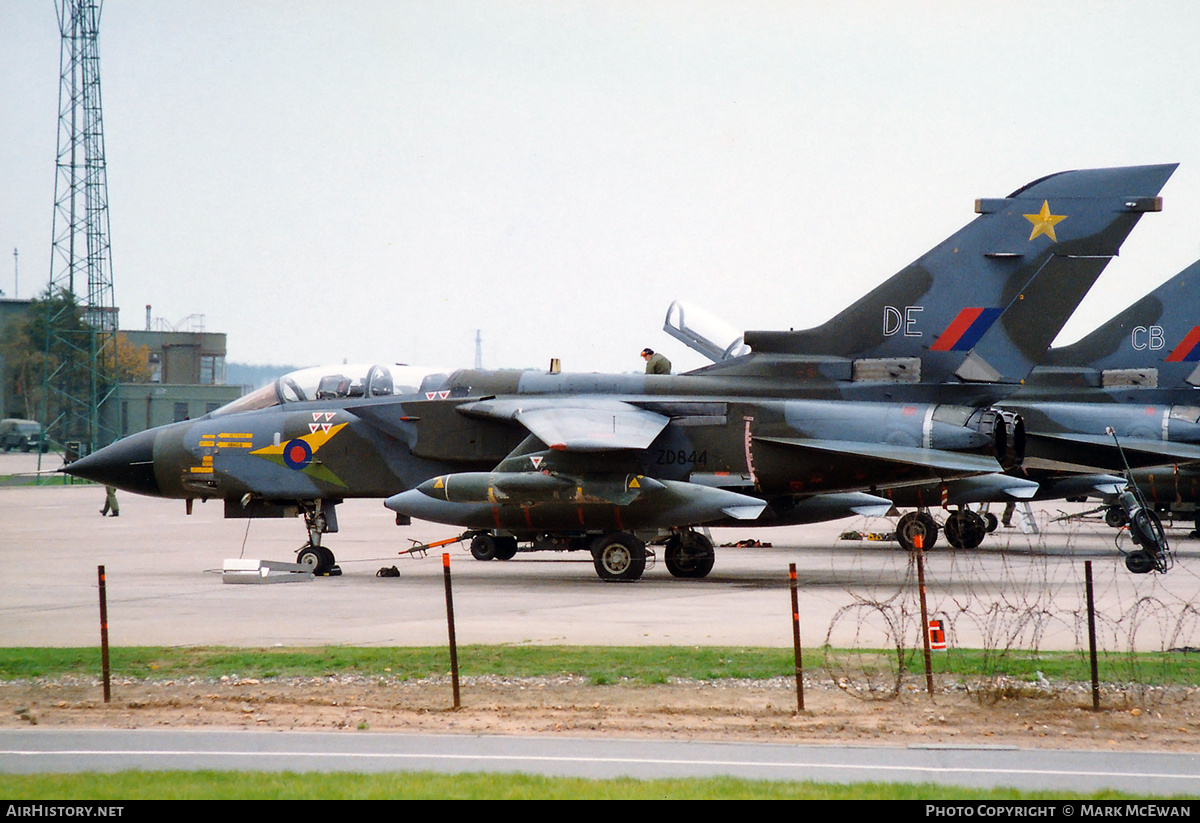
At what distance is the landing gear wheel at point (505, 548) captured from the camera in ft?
74.3

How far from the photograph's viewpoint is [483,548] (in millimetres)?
22484

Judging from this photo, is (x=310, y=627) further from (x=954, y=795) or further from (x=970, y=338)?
(x=970, y=338)

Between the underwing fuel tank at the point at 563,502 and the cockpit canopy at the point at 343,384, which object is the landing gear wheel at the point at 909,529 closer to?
the underwing fuel tank at the point at 563,502

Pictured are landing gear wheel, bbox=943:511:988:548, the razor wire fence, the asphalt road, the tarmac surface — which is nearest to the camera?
the asphalt road

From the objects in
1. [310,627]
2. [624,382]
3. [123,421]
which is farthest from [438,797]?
[123,421]

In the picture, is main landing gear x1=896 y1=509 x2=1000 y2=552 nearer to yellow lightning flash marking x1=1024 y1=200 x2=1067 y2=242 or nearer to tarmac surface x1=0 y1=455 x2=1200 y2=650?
tarmac surface x1=0 y1=455 x2=1200 y2=650

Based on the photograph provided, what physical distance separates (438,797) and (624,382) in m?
13.2

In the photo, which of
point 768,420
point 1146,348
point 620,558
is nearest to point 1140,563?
point 768,420

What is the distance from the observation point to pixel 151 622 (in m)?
14.1

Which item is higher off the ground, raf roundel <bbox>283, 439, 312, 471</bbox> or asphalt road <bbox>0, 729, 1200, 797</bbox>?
raf roundel <bbox>283, 439, 312, 471</bbox>

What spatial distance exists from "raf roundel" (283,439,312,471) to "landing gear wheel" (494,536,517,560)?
4.23m

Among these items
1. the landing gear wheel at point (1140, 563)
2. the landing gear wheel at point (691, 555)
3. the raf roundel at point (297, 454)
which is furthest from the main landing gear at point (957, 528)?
the raf roundel at point (297, 454)

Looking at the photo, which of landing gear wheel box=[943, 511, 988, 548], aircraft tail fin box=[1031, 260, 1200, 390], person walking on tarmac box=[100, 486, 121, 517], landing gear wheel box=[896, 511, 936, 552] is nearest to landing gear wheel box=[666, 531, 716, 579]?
landing gear wheel box=[896, 511, 936, 552]

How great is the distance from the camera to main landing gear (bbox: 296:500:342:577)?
1975 centimetres
